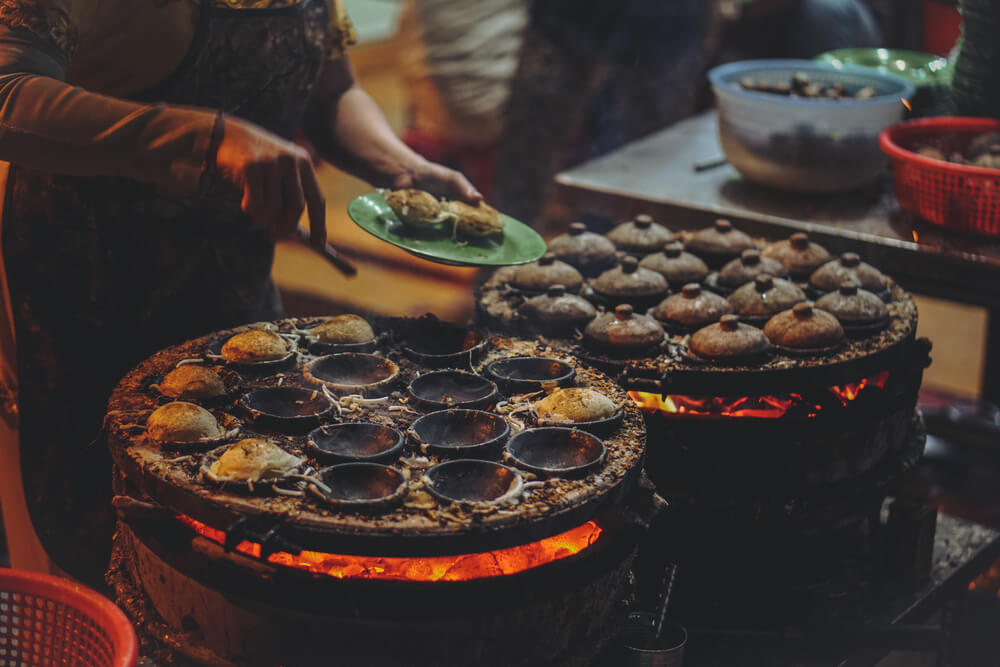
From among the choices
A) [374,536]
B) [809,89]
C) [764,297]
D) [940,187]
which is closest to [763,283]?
[764,297]

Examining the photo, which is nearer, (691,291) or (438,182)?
(691,291)

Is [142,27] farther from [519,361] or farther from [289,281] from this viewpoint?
[289,281]

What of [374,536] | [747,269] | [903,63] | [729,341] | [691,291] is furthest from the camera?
[903,63]

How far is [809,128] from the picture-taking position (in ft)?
10.6

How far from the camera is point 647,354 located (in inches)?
89.4

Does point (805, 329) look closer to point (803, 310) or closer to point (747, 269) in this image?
point (803, 310)

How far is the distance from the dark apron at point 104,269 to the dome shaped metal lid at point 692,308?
40.4 inches

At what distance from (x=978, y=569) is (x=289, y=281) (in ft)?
14.6

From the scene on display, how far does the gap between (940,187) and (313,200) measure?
2003 millimetres

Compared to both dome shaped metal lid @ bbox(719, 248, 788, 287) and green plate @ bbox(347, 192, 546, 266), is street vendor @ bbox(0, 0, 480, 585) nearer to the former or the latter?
green plate @ bbox(347, 192, 546, 266)

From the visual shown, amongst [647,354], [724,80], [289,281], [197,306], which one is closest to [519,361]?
[647,354]

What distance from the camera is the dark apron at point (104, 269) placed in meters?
2.25

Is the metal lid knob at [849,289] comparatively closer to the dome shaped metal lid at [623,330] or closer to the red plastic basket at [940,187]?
the dome shaped metal lid at [623,330]

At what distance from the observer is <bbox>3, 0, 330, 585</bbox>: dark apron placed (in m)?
2.25
